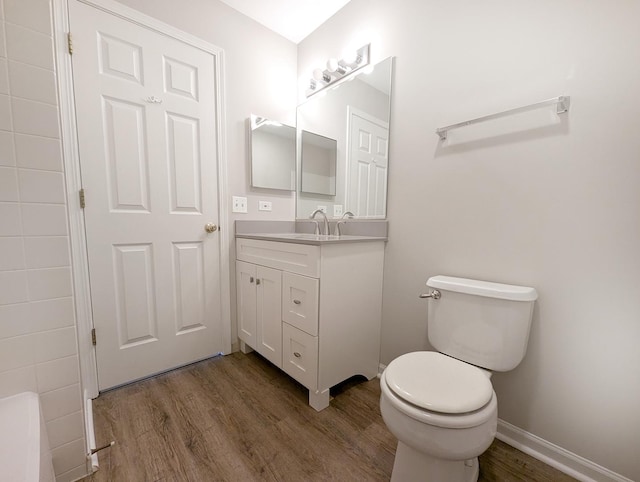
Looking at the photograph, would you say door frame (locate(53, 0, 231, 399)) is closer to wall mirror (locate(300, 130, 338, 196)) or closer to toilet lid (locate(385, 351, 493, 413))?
wall mirror (locate(300, 130, 338, 196))

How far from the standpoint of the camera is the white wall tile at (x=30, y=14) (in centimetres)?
75

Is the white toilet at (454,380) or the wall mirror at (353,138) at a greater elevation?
the wall mirror at (353,138)

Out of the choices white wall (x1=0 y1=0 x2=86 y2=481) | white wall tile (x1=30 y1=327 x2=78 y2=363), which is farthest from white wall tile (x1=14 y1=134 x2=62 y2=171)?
white wall tile (x1=30 y1=327 x2=78 y2=363)

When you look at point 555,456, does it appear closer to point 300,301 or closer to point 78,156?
point 300,301

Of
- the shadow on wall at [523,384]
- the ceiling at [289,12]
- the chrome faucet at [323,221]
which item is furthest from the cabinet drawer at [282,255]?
the ceiling at [289,12]

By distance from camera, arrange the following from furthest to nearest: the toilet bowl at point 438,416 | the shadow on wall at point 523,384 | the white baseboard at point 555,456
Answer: the shadow on wall at point 523,384, the white baseboard at point 555,456, the toilet bowl at point 438,416

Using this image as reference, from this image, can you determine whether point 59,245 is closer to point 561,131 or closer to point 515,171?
point 515,171

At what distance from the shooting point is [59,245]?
0.86m

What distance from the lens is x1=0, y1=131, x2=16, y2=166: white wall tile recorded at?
0.76 metres

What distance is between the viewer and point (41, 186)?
821 mm

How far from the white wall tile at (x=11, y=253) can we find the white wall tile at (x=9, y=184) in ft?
0.41

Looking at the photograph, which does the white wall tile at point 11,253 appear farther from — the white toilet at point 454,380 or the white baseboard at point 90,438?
the white toilet at point 454,380

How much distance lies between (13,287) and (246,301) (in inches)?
43.4

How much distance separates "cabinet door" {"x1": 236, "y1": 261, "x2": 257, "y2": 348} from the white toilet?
1.02 metres
